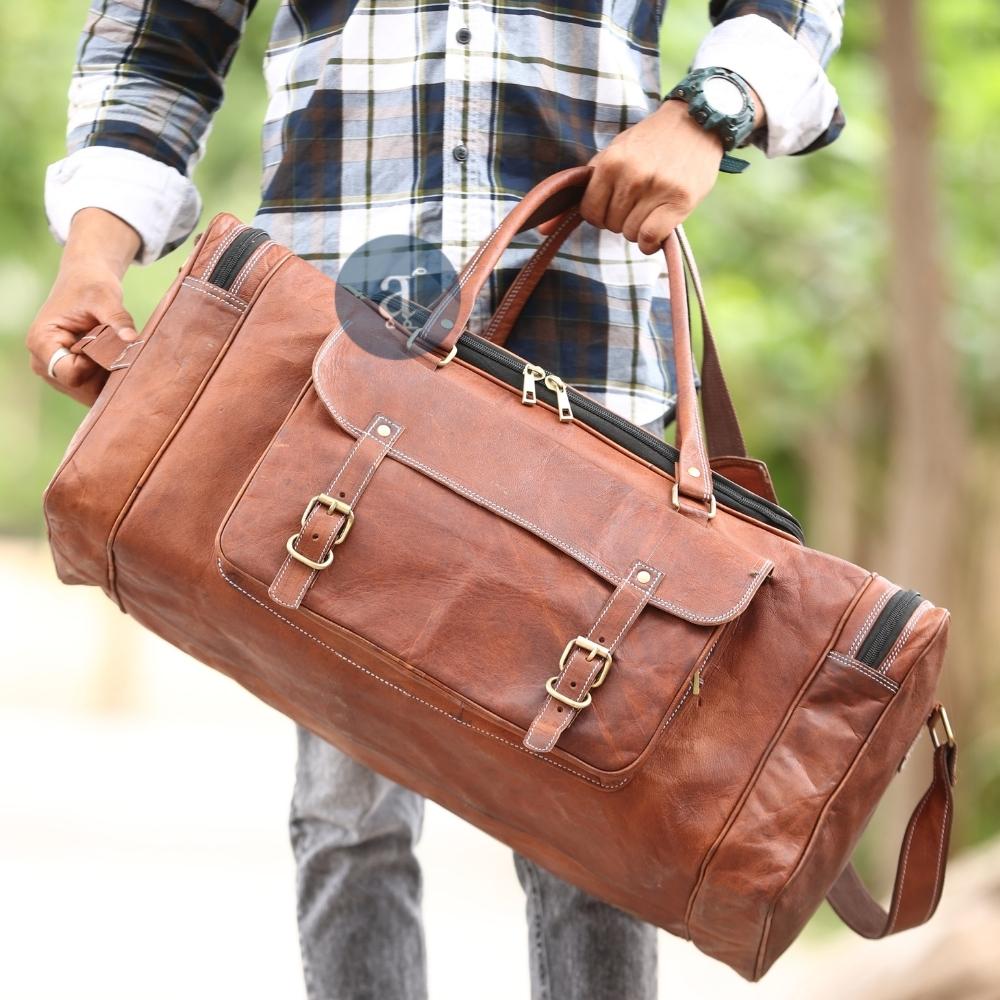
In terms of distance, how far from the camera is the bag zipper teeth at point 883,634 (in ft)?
5.27

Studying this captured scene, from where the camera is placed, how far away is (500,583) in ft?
5.27

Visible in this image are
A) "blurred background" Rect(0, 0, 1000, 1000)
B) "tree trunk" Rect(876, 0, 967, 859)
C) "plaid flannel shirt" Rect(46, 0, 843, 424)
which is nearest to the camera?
"plaid flannel shirt" Rect(46, 0, 843, 424)

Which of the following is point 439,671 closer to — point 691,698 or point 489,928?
point 691,698

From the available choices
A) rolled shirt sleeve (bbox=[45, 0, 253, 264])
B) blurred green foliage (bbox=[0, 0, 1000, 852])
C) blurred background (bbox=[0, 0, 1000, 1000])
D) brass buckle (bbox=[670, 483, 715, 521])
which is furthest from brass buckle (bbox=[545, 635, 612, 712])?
blurred green foliage (bbox=[0, 0, 1000, 852])

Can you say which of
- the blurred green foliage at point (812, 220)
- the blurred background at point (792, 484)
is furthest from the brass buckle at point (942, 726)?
the blurred green foliage at point (812, 220)

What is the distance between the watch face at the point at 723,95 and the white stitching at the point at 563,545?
55 centimetres

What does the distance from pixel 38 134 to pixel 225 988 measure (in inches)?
178

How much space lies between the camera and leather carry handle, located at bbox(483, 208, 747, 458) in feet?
5.76

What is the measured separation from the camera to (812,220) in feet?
21.8

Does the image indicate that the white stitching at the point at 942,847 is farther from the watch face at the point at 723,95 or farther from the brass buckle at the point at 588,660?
the watch face at the point at 723,95

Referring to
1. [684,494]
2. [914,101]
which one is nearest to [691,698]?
A: [684,494]

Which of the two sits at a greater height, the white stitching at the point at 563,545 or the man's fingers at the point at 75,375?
the white stitching at the point at 563,545

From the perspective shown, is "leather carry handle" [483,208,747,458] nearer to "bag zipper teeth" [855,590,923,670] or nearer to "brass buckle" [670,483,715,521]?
"brass buckle" [670,483,715,521]

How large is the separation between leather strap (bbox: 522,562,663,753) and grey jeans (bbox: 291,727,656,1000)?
0.42 meters
